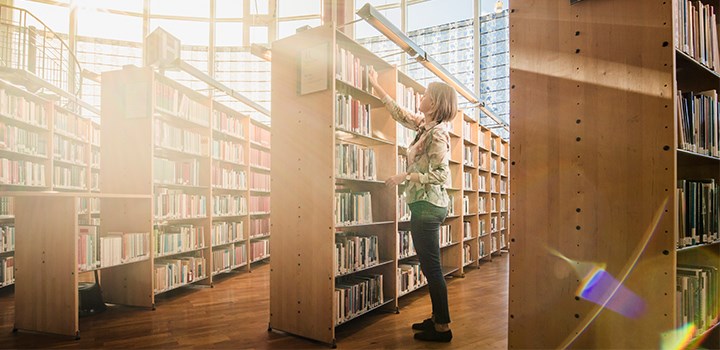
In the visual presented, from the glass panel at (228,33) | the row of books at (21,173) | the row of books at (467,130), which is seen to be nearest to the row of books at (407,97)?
the row of books at (467,130)

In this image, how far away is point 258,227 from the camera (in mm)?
6004

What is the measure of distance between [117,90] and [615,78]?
12.6ft

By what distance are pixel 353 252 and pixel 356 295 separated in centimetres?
31

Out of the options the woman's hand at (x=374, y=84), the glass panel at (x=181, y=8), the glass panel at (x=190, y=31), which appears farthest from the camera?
the glass panel at (x=190, y=31)

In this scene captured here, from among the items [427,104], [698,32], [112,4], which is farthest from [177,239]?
[112,4]

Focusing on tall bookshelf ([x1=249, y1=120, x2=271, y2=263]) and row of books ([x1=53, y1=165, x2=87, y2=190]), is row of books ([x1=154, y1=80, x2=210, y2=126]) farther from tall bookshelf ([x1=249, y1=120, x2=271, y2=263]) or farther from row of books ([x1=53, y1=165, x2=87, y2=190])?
row of books ([x1=53, y1=165, x2=87, y2=190])

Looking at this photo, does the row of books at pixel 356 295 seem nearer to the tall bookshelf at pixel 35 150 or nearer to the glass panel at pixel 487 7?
the tall bookshelf at pixel 35 150

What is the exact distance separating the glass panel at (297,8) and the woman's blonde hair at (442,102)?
7.83 m

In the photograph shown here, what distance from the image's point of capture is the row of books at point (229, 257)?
4957mm

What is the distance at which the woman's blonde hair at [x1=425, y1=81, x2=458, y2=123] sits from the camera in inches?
109

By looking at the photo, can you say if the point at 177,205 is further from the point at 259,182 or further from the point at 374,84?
the point at 374,84

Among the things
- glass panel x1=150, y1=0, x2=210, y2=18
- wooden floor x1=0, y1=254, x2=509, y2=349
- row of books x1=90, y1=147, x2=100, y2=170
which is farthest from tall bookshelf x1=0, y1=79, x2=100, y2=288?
glass panel x1=150, y1=0, x2=210, y2=18

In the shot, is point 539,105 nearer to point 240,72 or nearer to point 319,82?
point 319,82

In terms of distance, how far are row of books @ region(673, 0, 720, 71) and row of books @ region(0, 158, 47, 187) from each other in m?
5.27
